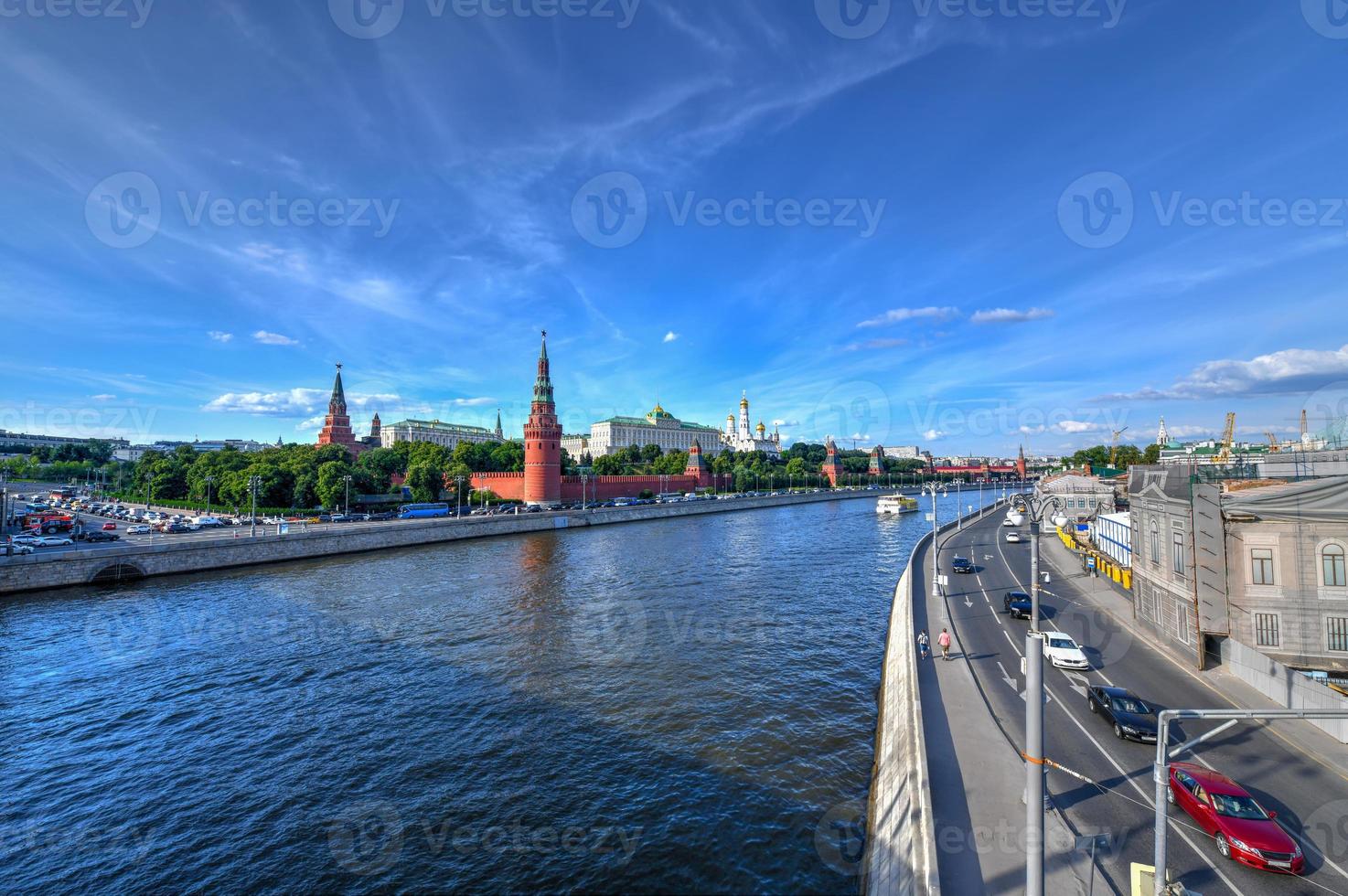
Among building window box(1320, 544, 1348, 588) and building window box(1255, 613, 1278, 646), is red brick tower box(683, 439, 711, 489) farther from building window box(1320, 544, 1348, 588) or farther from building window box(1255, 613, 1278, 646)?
building window box(1320, 544, 1348, 588)

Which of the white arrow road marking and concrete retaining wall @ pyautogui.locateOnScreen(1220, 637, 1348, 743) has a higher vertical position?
concrete retaining wall @ pyautogui.locateOnScreen(1220, 637, 1348, 743)

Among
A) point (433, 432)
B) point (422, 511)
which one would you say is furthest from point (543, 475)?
point (433, 432)

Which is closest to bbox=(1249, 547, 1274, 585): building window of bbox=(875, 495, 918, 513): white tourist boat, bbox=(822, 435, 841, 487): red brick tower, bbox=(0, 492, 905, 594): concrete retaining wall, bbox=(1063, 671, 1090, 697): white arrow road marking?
bbox=(1063, 671, 1090, 697): white arrow road marking

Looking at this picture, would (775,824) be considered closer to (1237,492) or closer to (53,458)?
(1237,492)

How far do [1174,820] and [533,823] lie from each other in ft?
34.5

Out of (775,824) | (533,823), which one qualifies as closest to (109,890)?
(533,823)

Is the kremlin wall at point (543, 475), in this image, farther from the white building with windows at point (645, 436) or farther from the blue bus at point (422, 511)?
the white building with windows at point (645, 436)

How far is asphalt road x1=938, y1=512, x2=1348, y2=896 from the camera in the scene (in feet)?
24.8

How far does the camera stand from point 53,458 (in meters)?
120

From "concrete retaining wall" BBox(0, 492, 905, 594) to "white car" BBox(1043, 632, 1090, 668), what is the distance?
42482mm

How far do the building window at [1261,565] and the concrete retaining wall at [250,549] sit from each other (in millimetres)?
46749

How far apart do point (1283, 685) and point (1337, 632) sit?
9.21 ft

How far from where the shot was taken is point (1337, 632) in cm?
1306

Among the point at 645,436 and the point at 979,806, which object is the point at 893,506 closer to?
the point at 979,806
